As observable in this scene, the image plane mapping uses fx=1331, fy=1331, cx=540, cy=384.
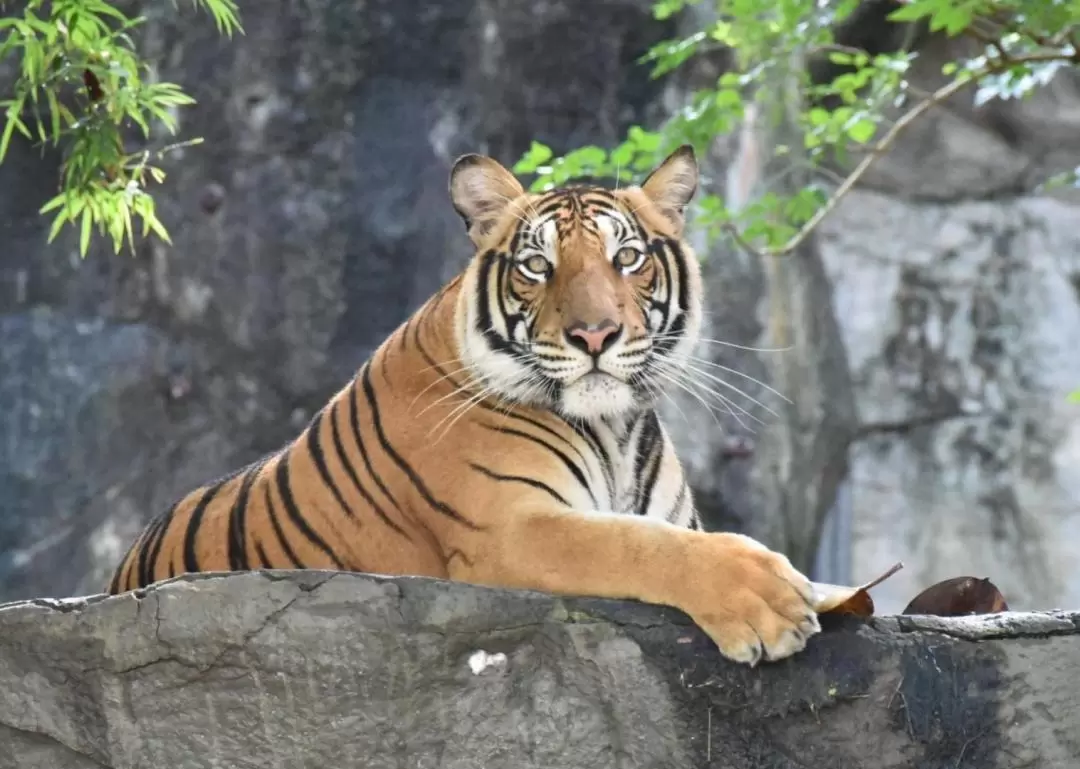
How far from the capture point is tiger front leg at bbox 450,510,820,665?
6.70 ft

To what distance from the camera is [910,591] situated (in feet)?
24.9

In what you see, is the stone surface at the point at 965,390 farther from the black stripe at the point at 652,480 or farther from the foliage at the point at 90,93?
the foliage at the point at 90,93

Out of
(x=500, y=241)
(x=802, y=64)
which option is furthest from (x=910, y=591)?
(x=500, y=241)

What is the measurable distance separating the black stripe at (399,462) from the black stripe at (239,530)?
37cm

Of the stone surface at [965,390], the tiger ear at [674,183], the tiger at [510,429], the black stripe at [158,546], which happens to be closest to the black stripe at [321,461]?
the tiger at [510,429]

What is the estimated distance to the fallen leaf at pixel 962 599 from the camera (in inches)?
102

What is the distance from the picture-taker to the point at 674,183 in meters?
2.99

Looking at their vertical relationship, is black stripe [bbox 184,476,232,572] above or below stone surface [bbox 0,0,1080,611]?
below

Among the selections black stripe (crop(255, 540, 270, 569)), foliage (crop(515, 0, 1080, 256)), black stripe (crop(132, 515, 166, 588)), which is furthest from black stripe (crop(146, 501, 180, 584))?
foliage (crop(515, 0, 1080, 256))

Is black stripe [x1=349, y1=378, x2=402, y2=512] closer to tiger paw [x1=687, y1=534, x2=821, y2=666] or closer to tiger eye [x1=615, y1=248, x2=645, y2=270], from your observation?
tiger eye [x1=615, y1=248, x2=645, y2=270]

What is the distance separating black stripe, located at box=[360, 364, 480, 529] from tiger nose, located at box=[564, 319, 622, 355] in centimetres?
40

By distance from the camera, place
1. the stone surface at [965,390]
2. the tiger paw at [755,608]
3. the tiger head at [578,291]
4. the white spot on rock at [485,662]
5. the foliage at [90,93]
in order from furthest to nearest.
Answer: the stone surface at [965,390], the foliage at [90,93], the tiger head at [578,291], the white spot on rock at [485,662], the tiger paw at [755,608]

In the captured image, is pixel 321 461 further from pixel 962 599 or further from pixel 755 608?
pixel 962 599

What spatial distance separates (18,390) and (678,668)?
5132mm
